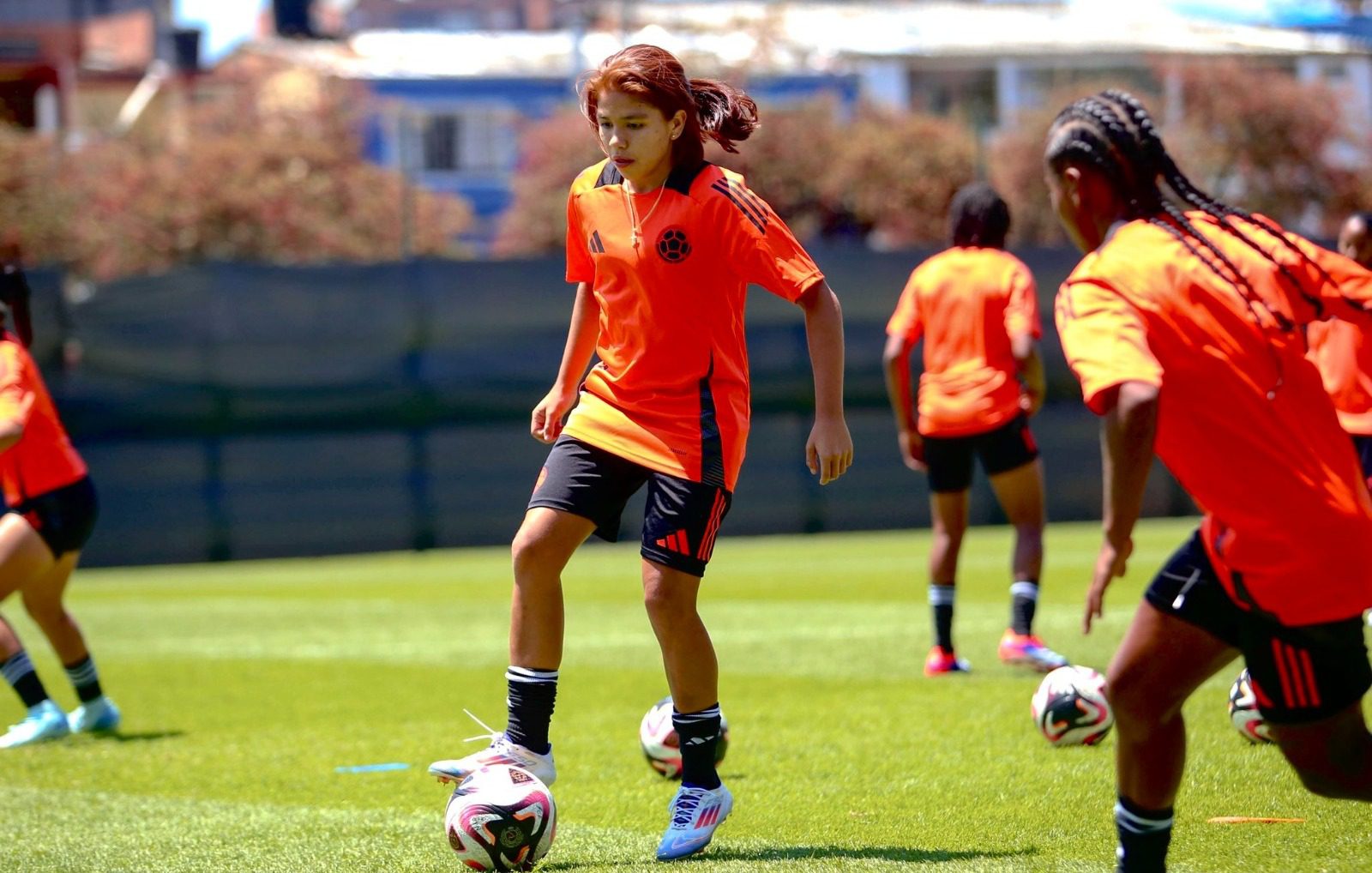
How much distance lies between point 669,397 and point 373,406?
12.5 meters

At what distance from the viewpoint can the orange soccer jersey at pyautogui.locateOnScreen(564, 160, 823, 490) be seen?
16.8 ft

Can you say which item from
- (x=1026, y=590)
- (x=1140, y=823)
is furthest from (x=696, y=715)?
(x=1026, y=590)

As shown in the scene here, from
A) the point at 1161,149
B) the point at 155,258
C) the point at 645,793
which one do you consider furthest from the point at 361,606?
the point at 155,258

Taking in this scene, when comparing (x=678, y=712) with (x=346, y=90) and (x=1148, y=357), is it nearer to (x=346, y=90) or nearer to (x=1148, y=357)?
(x=1148, y=357)

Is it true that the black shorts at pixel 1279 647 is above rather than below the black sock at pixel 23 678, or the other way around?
above

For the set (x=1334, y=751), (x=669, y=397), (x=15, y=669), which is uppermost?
(x=669, y=397)

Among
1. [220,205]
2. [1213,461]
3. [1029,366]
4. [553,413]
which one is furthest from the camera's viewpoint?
[220,205]

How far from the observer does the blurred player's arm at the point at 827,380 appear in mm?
5082

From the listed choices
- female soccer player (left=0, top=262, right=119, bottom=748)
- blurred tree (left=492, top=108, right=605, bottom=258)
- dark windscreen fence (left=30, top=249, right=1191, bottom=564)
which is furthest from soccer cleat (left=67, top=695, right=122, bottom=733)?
blurred tree (left=492, top=108, right=605, bottom=258)

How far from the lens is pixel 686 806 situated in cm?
507

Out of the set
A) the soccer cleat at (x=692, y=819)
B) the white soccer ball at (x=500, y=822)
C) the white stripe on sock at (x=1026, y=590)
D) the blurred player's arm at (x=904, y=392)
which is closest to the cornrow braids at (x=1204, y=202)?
the soccer cleat at (x=692, y=819)

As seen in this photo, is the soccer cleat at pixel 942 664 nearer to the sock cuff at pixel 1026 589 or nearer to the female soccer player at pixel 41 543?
the sock cuff at pixel 1026 589

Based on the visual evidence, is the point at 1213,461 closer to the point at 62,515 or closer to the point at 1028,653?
the point at 1028,653

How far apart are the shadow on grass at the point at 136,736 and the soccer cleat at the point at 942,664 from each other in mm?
3415
